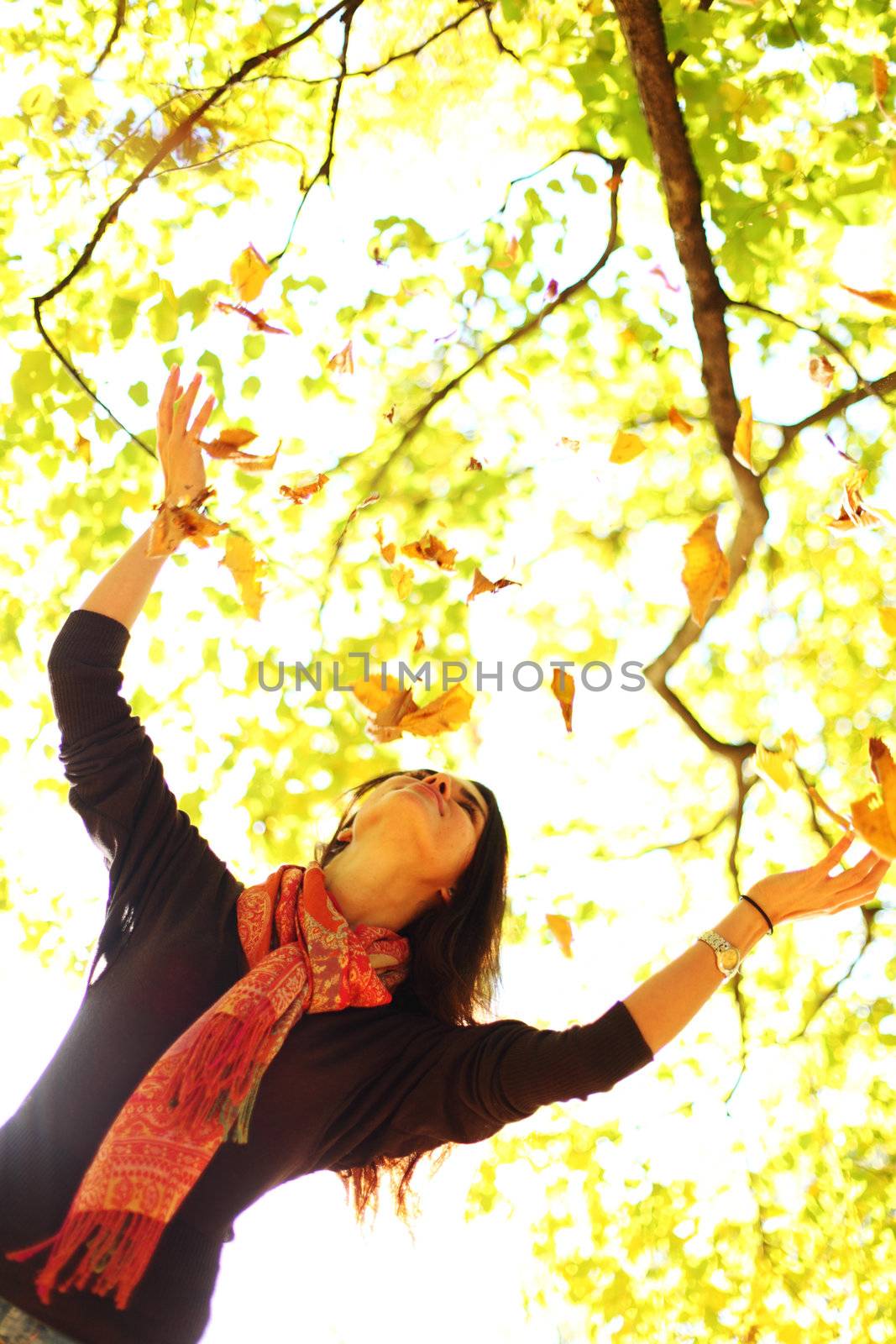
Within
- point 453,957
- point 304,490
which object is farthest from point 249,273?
point 453,957

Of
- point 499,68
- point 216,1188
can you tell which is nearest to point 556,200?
point 499,68

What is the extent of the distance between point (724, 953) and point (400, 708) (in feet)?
6.97

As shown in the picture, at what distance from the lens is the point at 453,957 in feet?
8.71

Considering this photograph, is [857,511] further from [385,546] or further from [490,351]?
[385,546]

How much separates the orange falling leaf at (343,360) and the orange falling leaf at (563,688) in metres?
1.36

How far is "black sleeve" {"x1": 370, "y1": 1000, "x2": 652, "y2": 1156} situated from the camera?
6.19 feet

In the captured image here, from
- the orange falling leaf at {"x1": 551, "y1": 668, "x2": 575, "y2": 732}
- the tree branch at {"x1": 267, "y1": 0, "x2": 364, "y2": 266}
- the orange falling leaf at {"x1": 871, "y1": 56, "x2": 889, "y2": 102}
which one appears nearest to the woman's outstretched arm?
the tree branch at {"x1": 267, "y1": 0, "x2": 364, "y2": 266}

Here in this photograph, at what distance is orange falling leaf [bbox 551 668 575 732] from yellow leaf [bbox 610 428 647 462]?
842 millimetres

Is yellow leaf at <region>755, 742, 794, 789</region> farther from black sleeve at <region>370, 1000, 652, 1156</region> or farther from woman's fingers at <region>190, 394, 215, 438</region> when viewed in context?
woman's fingers at <region>190, 394, 215, 438</region>

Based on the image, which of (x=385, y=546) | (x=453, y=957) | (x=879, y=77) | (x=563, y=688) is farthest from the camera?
(x=563, y=688)

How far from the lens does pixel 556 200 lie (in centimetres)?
357

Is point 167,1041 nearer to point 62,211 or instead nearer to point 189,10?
point 62,211

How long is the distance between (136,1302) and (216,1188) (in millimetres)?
241

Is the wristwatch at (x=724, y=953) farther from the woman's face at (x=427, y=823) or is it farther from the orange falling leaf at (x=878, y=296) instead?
the orange falling leaf at (x=878, y=296)
